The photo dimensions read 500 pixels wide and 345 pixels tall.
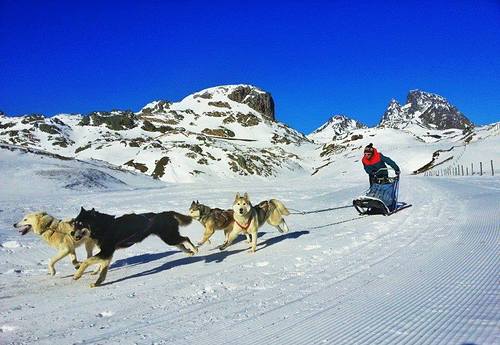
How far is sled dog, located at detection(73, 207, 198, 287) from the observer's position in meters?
6.23

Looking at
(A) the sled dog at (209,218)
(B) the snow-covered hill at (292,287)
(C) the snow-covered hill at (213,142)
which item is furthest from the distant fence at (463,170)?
(A) the sled dog at (209,218)

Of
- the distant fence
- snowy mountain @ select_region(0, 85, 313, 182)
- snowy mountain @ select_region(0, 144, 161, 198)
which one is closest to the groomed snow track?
snowy mountain @ select_region(0, 144, 161, 198)

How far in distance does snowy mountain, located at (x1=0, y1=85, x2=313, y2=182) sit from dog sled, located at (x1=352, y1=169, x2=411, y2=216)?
45212 millimetres

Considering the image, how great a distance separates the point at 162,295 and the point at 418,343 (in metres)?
3.10

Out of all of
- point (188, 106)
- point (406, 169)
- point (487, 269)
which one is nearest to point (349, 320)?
point (487, 269)

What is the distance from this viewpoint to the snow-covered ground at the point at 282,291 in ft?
12.0

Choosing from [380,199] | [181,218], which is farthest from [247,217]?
[380,199]

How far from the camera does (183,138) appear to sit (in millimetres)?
95062

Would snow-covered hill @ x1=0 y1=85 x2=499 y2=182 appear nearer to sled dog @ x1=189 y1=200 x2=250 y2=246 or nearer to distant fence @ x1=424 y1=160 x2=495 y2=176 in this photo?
distant fence @ x1=424 y1=160 x2=495 y2=176

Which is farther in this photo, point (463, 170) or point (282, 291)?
point (463, 170)

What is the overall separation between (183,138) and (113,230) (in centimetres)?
8987

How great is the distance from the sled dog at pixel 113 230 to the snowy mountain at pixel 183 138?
4870 cm

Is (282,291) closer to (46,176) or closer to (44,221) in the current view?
(44,221)

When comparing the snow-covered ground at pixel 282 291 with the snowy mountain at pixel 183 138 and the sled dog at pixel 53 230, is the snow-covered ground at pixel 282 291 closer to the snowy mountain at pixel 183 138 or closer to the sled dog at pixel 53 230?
the sled dog at pixel 53 230
